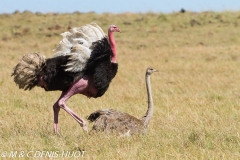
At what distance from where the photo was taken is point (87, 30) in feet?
28.6

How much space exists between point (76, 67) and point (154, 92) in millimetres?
4970

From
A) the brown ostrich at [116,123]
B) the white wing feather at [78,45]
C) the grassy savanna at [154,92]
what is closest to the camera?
the grassy savanna at [154,92]

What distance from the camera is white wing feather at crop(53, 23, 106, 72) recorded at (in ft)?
27.4

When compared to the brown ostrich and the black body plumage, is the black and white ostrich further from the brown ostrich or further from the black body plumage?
the brown ostrich

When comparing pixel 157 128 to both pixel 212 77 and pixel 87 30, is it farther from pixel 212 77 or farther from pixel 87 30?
pixel 212 77

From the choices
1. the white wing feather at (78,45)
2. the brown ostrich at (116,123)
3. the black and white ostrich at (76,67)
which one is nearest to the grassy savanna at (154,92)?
the brown ostrich at (116,123)

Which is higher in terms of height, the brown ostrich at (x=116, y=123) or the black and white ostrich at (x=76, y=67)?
the black and white ostrich at (x=76, y=67)

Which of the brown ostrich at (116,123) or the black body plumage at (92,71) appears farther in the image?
the black body plumage at (92,71)

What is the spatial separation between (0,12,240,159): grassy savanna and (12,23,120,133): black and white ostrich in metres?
0.59

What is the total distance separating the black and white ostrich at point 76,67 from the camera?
8375 mm

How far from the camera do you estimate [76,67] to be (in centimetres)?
835

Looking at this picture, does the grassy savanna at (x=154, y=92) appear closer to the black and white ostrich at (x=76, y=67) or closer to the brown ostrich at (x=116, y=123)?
the brown ostrich at (x=116, y=123)

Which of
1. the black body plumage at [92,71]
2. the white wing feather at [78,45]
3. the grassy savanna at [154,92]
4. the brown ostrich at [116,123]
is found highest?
the white wing feather at [78,45]

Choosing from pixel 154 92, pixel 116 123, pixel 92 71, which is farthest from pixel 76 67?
pixel 154 92
